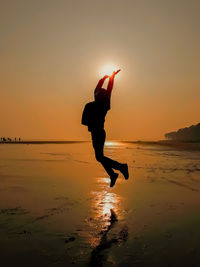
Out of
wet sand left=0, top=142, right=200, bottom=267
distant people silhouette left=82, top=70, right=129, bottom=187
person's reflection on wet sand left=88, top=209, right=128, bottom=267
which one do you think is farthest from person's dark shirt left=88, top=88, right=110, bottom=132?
person's reflection on wet sand left=88, top=209, right=128, bottom=267

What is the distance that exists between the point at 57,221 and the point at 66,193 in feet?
7.57

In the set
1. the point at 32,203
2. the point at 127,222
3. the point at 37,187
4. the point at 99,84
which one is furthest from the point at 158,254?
the point at 37,187

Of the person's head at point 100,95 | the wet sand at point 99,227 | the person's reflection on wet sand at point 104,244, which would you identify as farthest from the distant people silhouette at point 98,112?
the person's reflection on wet sand at point 104,244

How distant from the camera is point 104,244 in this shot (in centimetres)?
329

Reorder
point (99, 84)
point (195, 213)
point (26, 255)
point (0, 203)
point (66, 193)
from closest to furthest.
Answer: point (26, 255), point (195, 213), point (0, 203), point (99, 84), point (66, 193)

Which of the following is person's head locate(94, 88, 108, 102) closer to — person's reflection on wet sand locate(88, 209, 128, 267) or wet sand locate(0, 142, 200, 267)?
wet sand locate(0, 142, 200, 267)

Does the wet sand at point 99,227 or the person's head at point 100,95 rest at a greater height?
the person's head at point 100,95

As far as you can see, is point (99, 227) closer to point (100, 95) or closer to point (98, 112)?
point (98, 112)

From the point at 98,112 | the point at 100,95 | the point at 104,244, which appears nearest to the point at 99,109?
the point at 98,112

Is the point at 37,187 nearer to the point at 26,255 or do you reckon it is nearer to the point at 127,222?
the point at 127,222

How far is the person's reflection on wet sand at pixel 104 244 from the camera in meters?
2.84

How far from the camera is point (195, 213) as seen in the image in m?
4.71

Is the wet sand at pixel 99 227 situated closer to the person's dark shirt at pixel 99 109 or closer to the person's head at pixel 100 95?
the person's dark shirt at pixel 99 109

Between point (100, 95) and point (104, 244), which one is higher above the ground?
point (100, 95)
